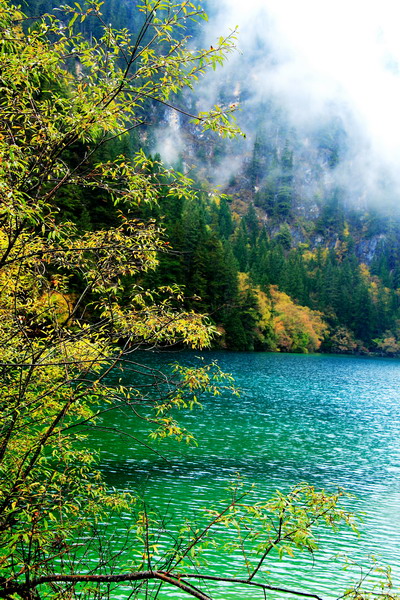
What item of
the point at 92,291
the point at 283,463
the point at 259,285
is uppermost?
the point at 259,285

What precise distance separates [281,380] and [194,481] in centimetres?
3350

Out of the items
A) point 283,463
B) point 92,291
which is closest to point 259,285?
point 283,463

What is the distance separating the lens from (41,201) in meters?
4.41

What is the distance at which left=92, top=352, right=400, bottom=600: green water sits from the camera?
37.3 ft

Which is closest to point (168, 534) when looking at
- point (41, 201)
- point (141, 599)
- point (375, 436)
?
point (141, 599)

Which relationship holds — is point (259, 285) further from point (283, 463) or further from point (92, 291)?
point (92, 291)

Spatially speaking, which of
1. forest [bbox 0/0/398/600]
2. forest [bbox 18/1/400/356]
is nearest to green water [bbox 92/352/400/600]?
forest [bbox 0/0/398/600]

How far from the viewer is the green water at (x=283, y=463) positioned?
1138 centimetres

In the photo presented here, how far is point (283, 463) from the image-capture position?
61.7 ft

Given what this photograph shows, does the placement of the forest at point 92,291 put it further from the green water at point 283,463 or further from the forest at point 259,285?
the forest at point 259,285

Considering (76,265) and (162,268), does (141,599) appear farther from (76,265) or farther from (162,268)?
(162,268)

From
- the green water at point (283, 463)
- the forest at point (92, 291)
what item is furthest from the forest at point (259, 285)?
the forest at point (92, 291)

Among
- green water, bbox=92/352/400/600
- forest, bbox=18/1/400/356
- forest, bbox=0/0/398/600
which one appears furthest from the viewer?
forest, bbox=18/1/400/356

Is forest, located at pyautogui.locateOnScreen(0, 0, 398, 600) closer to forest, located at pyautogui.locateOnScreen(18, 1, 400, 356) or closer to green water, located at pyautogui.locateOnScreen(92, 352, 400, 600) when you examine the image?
green water, located at pyautogui.locateOnScreen(92, 352, 400, 600)
